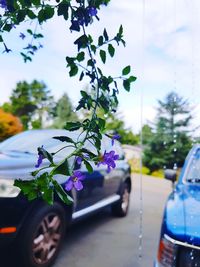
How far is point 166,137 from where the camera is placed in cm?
2020

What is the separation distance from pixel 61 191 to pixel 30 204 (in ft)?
6.95

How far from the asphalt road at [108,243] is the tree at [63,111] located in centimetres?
2483

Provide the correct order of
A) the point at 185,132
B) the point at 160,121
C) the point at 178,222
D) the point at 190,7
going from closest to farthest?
1. the point at 178,222
2. the point at 190,7
3. the point at 185,132
4. the point at 160,121

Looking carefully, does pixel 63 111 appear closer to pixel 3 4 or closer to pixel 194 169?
pixel 194 169

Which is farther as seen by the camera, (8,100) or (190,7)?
(8,100)

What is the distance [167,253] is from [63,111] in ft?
102

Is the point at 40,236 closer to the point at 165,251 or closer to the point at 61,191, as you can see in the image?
the point at 165,251

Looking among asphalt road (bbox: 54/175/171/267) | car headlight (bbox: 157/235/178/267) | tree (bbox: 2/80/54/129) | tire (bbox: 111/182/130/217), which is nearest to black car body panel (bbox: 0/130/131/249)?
tire (bbox: 111/182/130/217)

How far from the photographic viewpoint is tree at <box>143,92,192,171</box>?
1848 centimetres

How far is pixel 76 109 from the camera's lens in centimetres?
167

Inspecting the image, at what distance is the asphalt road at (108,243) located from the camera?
3.99m

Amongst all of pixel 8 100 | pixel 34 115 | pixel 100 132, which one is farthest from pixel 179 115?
pixel 8 100

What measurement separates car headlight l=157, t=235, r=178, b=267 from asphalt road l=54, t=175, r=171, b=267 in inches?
55.3

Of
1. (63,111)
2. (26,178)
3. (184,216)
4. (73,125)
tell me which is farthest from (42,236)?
(63,111)
